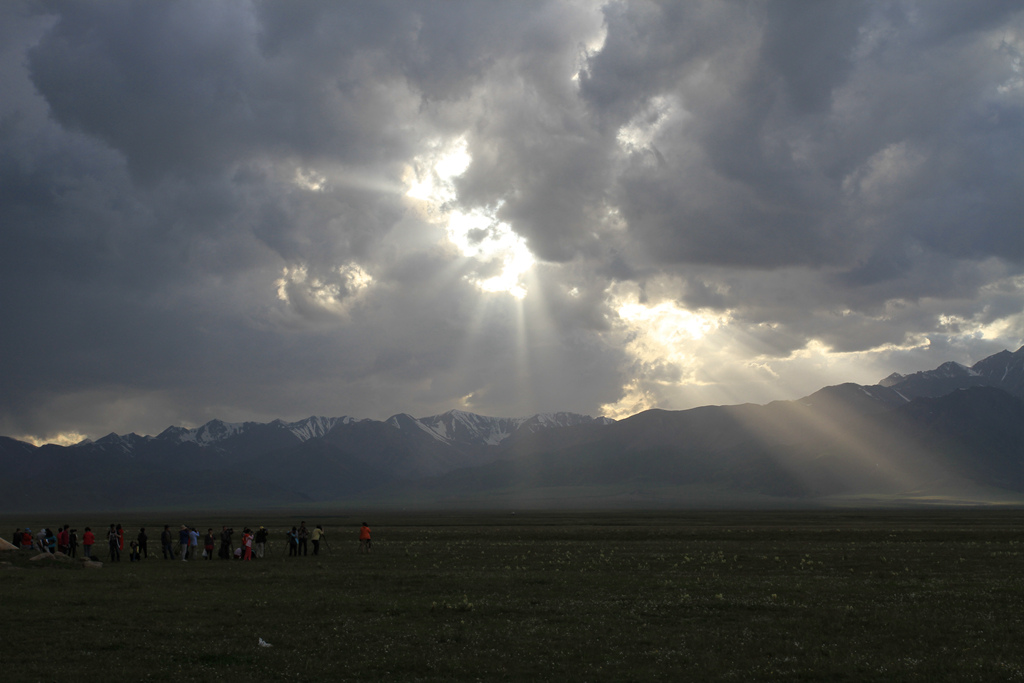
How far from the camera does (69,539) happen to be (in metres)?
46.5

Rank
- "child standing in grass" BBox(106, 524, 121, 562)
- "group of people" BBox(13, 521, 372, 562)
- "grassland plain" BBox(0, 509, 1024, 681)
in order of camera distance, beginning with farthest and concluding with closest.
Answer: "group of people" BBox(13, 521, 372, 562) < "child standing in grass" BBox(106, 524, 121, 562) < "grassland plain" BBox(0, 509, 1024, 681)

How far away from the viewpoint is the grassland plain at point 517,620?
57.1ft

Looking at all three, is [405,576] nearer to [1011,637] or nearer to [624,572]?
[624,572]

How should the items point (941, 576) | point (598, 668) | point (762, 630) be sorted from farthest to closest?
point (941, 576)
point (762, 630)
point (598, 668)

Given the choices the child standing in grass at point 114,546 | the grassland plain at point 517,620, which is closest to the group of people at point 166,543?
the child standing in grass at point 114,546

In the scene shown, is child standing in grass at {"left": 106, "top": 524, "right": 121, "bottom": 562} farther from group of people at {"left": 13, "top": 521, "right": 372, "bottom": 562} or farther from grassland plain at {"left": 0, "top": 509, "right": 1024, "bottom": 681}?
Result: grassland plain at {"left": 0, "top": 509, "right": 1024, "bottom": 681}

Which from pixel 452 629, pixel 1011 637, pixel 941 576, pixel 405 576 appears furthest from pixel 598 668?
pixel 941 576

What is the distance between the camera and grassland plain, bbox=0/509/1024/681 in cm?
1741

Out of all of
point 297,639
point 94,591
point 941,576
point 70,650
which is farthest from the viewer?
point 941,576

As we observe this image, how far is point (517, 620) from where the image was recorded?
2344 centimetres

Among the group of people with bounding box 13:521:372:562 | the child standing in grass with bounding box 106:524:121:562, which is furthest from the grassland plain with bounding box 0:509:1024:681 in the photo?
the child standing in grass with bounding box 106:524:121:562

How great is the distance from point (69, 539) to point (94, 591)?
840 inches

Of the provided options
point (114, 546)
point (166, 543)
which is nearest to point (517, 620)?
point (166, 543)

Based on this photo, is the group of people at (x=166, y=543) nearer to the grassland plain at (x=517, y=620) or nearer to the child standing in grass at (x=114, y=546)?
the child standing in grass at (x=114, y=546)
